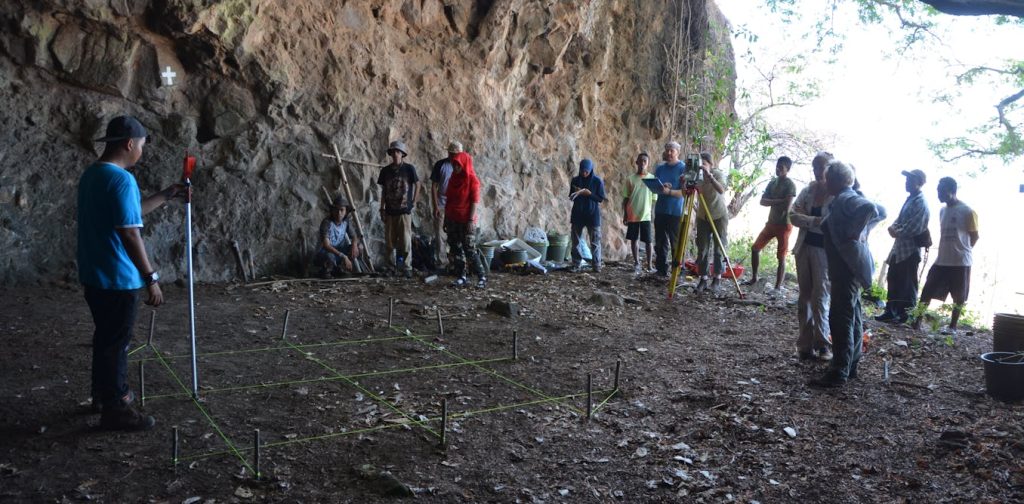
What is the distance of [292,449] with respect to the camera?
13.6 ft

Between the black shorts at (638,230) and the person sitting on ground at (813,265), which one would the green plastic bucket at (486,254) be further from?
the person sitting on ground at (813,265)

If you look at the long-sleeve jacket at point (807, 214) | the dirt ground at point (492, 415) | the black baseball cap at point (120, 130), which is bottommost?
the dirt ground at point (492, 415)

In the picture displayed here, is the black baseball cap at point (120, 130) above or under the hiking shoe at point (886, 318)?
above

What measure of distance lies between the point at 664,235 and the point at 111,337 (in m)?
7.82

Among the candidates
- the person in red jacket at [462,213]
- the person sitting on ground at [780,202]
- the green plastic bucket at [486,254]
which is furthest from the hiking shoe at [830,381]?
the green plastic bucket at [486,254]

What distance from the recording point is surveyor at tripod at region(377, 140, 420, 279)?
10336 millimetres

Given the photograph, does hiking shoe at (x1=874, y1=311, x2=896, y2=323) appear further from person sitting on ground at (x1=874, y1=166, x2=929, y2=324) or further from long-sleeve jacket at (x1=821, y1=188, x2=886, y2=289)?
long-sleeve jacket at (x1=821, y1=188, x2=886, y2=289)

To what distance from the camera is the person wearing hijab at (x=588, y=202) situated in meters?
11.3

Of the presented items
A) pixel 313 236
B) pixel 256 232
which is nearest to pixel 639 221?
pixel 313 236

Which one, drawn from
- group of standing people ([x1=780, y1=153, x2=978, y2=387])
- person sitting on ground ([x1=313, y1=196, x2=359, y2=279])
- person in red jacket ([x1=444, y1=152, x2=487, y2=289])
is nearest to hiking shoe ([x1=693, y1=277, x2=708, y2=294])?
group of standing people ([x1=780, y1=153, x2=978, y2=387])

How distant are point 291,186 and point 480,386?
242 inches

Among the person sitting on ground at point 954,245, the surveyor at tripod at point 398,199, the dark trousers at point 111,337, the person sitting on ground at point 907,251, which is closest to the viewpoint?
the dark trousers at point 111,337

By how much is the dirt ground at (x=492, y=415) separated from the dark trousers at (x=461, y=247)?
6.40 ft

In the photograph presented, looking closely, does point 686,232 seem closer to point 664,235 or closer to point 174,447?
point 664,235
